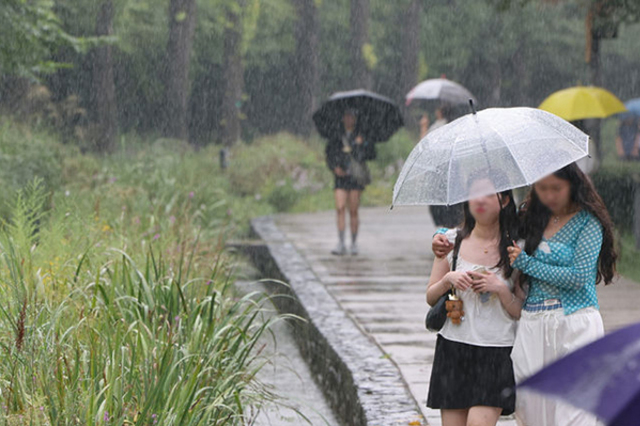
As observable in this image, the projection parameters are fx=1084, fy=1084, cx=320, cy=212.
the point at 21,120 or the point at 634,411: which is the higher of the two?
the point at 634,411

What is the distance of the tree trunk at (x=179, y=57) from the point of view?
32062 millimetres

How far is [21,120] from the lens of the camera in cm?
2256

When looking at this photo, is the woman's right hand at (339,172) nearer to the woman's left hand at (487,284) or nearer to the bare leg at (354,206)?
the bare leg at (354,206)

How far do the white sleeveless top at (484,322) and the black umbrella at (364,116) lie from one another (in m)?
8.11

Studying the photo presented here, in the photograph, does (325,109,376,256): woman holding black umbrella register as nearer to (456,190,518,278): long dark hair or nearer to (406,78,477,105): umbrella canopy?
(406,78,477,105): umbrella canopy

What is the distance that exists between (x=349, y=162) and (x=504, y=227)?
25.4ft

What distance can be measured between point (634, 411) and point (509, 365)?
2274mm

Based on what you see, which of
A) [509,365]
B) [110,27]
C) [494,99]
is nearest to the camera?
[509,365]

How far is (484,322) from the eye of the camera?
4113mm

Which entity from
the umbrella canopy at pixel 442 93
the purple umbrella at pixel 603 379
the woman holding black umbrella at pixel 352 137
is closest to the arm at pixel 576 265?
the purple umbrella at pixel 603 379

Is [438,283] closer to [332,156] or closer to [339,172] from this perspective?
[339,172]

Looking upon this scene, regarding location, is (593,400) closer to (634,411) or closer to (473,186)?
(634,411)

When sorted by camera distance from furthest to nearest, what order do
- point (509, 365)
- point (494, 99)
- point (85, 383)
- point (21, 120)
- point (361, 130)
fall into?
point (494, 99) → point (21, 120) → point (361, 130) → point (85, 383) → point (509, 365)

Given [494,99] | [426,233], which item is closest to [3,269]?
[426,233]
